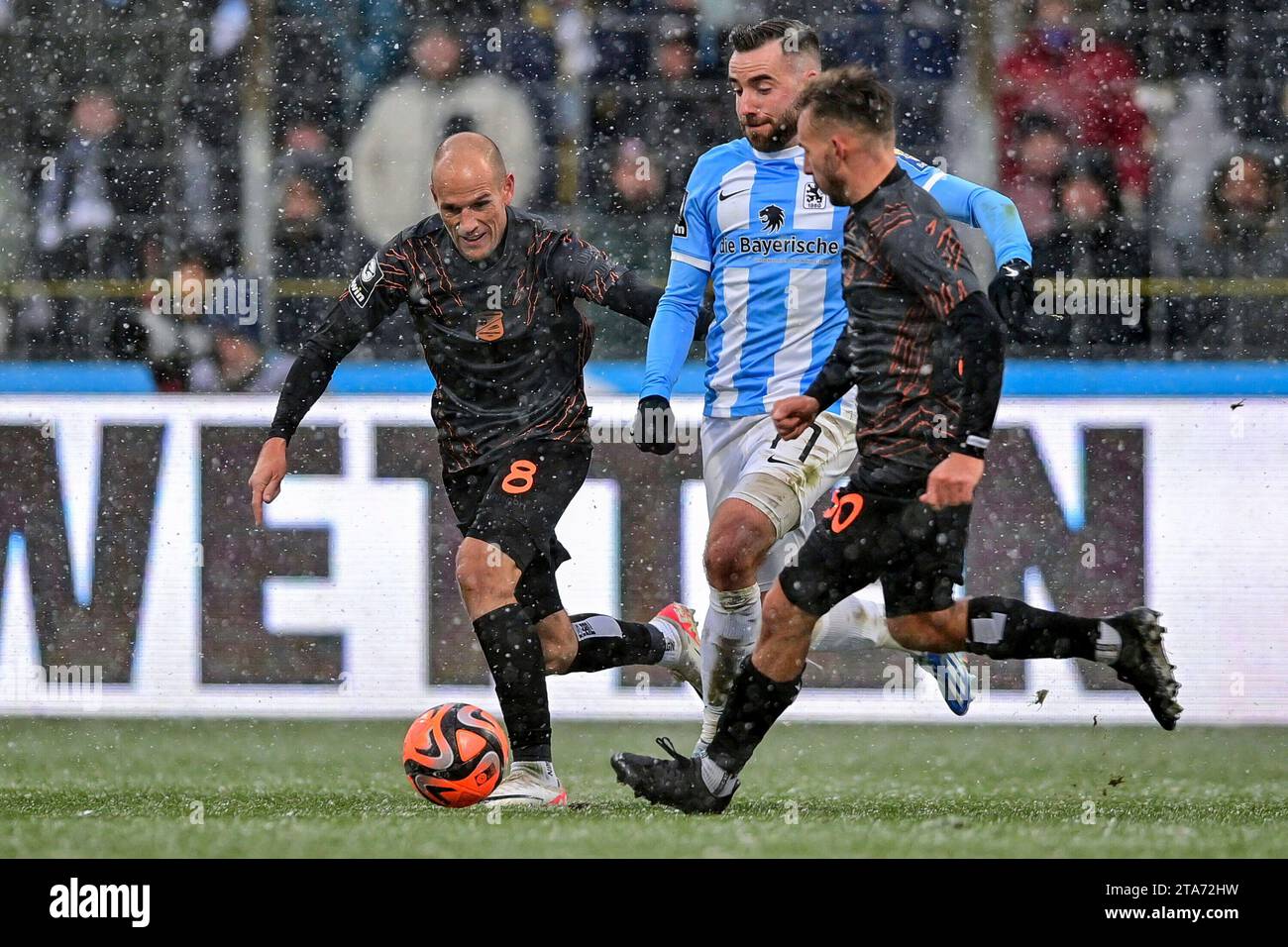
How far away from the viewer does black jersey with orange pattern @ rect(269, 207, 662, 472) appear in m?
5.50

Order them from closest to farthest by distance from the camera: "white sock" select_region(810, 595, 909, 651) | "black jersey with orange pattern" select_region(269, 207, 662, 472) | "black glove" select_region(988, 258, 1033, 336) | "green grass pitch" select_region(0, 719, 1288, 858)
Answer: "green grass pitch" select_region(0, 719, 1288, 858)
"black glove" select_region(988, 258, 1033, 336)
"black jersey with orange pattern" select_region(269, 207, 662, 472)
"white sock" select_region(810, 595, 909, 651)

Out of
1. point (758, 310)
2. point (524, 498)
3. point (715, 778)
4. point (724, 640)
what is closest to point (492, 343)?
point (524, 498)

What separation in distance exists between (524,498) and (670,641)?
43.7 inches

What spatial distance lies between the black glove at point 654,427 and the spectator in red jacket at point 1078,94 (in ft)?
11.9

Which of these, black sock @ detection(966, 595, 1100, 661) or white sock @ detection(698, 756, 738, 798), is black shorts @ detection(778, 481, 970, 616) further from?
white sock @ detection(698, 756, 738, 798)

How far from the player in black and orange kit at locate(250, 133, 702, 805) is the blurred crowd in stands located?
246cm

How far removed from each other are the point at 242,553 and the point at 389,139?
7.09 feet

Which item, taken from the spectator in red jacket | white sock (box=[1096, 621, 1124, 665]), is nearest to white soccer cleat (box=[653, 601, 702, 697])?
white sock (box=[1096, 621, 1124, 665])

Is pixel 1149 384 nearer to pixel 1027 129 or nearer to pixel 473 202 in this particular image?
pixel 1027 129

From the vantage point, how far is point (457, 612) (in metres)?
7.56

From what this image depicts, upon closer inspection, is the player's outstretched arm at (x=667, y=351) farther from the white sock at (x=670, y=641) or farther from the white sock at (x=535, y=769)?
the white sock at (x=670, y=641)

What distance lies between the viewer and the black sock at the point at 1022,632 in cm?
493

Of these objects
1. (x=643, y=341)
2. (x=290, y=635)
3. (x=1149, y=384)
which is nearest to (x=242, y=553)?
(x=290, y=635)

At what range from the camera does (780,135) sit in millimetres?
5590
